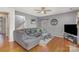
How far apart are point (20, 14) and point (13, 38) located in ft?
1.56

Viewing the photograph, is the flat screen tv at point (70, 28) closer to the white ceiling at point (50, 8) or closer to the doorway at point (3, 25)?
the white ceiling at point (50, 8)

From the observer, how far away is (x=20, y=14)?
6.37 feet

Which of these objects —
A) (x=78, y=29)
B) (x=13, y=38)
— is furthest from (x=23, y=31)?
(x=78, y=29)

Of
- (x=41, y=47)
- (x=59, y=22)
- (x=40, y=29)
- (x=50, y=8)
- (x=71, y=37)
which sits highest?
(x=50, y=8)

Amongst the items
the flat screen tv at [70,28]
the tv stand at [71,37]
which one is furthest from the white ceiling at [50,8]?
the tv stand at [71,37]

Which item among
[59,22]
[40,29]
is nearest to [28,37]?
[40,29]

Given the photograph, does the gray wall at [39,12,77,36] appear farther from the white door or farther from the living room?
the white door

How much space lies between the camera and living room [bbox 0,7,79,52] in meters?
1.94

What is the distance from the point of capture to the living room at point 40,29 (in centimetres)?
194

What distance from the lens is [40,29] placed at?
2002mm

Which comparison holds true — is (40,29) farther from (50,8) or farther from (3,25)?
(3,25)

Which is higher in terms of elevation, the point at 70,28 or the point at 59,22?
the point at 59,22
